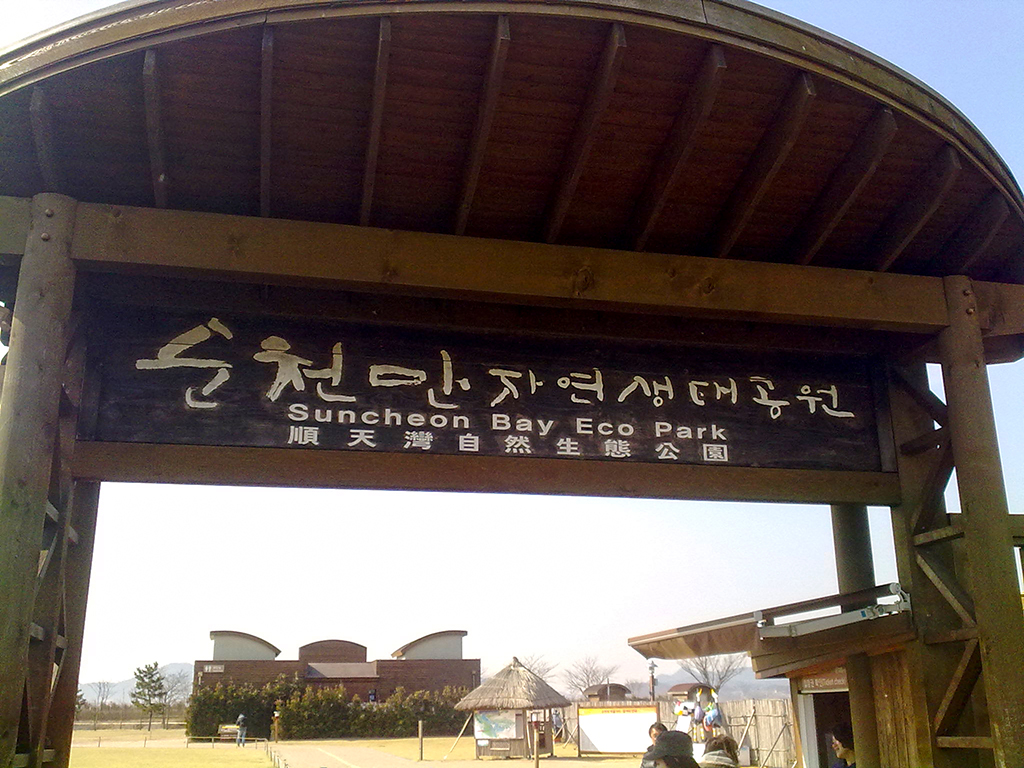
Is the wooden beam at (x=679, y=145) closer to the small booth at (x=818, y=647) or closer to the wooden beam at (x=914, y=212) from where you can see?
the wooden beam at (x=914, y=212)

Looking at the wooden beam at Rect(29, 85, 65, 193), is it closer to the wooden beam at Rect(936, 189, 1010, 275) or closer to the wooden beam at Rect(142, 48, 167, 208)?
the wooden beam at Rect(142, 48, 167, 208)


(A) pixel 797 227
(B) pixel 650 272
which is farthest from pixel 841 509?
(B) pixel 650 272

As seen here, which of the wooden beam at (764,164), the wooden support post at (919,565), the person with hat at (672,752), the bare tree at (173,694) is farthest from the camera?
the bare tree at (173,694)

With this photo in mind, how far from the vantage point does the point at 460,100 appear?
4492mm

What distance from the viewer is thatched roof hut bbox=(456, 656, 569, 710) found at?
81.5 feet

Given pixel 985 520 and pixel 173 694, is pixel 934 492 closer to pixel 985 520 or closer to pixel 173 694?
pixel 985 520

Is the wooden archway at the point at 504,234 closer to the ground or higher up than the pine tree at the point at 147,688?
higher up

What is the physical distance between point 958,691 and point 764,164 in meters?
3.17

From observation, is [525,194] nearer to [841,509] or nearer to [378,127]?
[378,127]

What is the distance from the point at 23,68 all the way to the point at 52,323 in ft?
3.73

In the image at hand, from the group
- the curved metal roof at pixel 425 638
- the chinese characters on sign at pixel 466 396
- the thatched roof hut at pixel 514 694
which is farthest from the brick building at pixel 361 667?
the chinese characters on sign at pixel 466 396

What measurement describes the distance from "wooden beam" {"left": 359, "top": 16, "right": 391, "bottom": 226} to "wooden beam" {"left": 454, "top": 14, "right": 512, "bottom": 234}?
457mm

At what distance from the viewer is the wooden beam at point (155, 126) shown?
13.4 ft

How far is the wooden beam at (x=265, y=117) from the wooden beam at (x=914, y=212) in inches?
137
